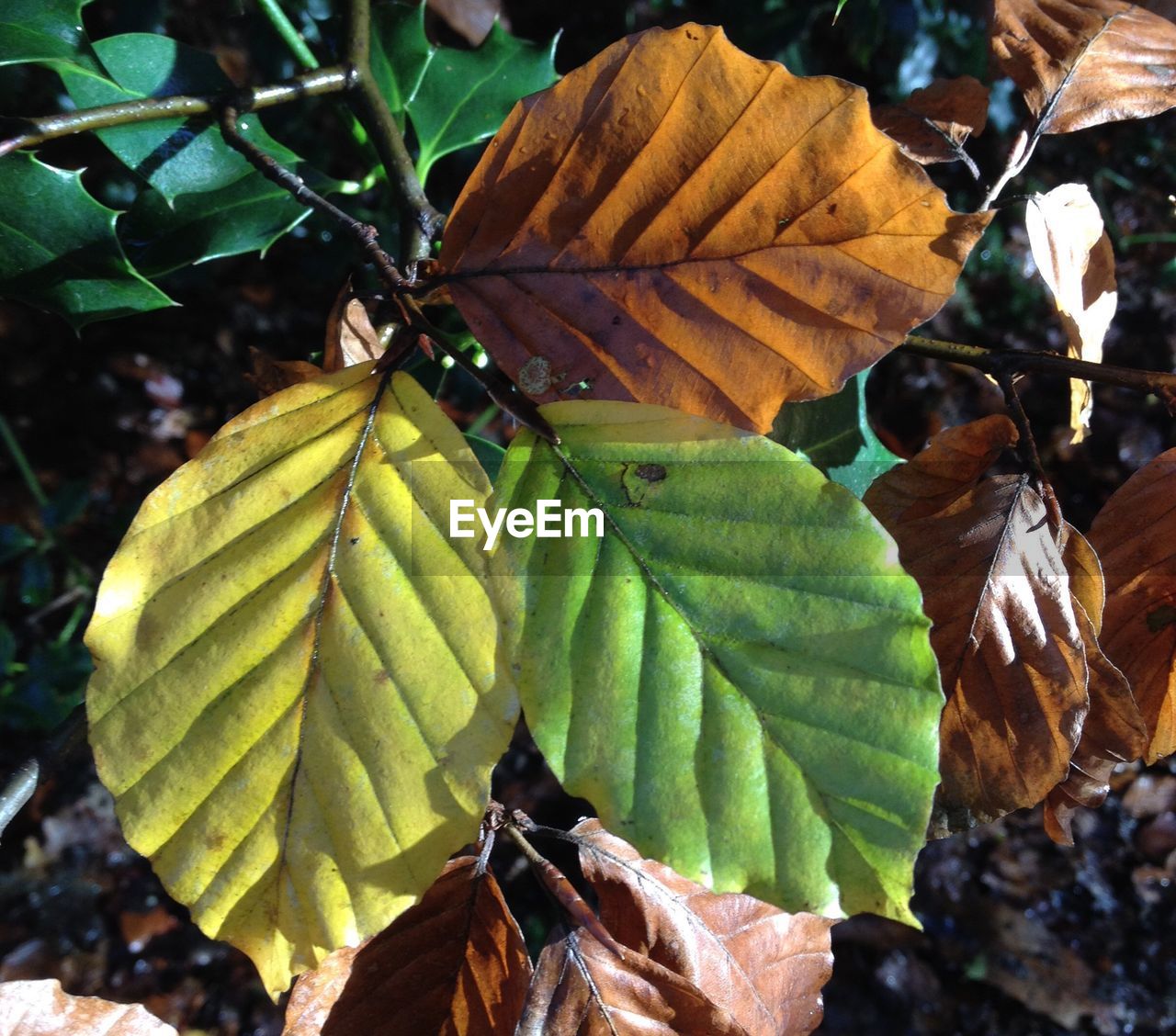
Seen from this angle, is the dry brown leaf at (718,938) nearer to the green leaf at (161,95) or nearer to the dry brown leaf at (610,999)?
the dry brown leaf at (610,999)

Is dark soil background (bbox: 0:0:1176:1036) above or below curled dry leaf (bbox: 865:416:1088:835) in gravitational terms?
below

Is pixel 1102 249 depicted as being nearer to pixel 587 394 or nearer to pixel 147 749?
pixel 587 394

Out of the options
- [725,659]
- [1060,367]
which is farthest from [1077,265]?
[725,659]


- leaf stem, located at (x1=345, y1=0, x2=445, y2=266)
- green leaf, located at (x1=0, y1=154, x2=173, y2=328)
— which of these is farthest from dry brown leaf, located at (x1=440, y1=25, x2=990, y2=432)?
green leaf, located at (x1=0, y1=154, x2=173, y2=328)

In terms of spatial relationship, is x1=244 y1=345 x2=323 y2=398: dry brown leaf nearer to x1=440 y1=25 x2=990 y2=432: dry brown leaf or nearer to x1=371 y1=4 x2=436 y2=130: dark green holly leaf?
x1=440 y1=25 x2=990 y2=432: dry brown leaf

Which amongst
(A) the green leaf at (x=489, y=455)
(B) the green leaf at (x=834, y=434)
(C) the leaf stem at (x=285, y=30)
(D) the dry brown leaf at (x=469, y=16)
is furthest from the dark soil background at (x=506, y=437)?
(B) the green leaf at (x=834, y=434)

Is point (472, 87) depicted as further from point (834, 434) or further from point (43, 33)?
point (834, 434)
